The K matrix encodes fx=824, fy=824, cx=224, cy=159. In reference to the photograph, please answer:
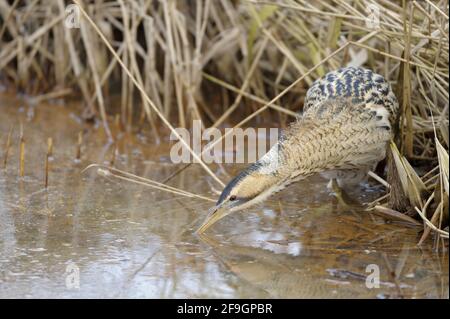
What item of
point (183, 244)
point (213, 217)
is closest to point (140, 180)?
point (213, 217)

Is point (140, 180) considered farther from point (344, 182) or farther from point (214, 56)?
point (214, 56)

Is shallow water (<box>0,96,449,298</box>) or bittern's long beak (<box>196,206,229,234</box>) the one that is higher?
bittern's long beak (<box>196,206,229,234</box>)

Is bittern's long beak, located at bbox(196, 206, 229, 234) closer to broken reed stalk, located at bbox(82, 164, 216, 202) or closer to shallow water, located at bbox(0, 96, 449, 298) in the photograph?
shallow water, located at bbox(0, 96, 449, 298)

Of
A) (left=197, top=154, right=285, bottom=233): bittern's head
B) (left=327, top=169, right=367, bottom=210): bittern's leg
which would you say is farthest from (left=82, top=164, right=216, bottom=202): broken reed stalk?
(left=327, top=169, right=367, bottom=210): bittern's leg

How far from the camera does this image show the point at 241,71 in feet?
21.9

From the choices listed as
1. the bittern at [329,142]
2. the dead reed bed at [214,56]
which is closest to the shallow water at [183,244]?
the bittern at [329,142]

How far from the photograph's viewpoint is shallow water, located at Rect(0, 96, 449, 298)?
3.55 metres

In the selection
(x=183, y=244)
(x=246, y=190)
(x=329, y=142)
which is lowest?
(x=183, y=244)

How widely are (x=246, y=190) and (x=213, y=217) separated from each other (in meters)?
0.23

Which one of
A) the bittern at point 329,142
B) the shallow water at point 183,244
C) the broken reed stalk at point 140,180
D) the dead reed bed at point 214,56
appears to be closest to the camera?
the shallow water at point 183,244

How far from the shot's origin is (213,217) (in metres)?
4.29

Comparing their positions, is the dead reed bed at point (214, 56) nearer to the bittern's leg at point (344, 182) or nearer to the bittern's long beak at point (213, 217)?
the bittern's leg at point (344, 182)

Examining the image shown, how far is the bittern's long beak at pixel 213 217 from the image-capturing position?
4273 mm

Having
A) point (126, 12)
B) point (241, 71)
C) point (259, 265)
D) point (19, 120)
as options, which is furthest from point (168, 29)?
point (259, 265)
